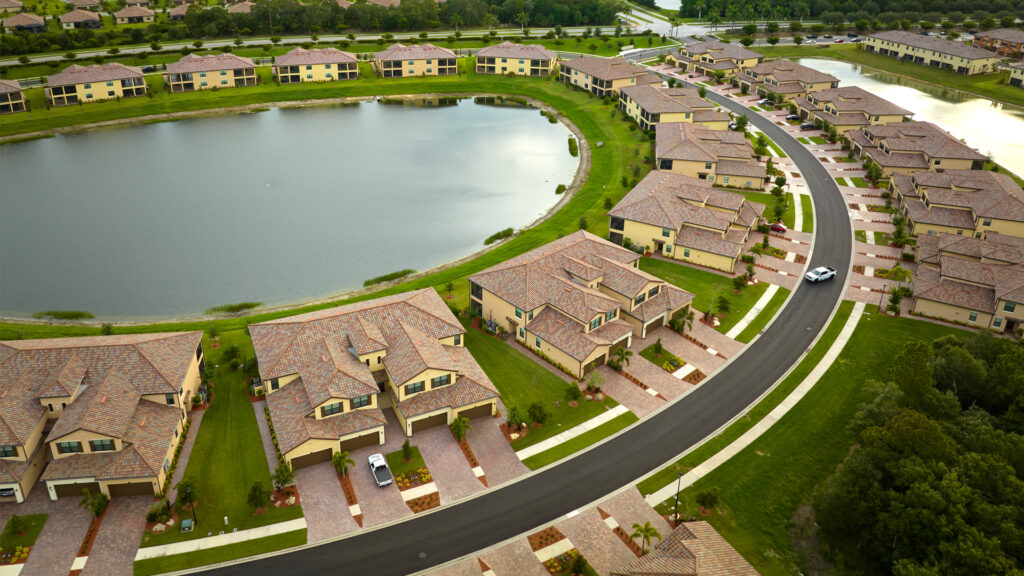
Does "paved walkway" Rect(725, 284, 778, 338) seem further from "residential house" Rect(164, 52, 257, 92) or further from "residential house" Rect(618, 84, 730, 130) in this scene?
"residential house" Rect(164, 52, 257, 92)

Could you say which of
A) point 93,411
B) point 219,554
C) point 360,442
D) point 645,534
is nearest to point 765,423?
point 645,534

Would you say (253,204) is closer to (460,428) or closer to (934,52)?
(460,428)

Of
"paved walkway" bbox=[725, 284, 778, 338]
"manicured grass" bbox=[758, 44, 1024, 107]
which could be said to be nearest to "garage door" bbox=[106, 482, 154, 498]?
"paved walkway" bbox=[725, 284, 778, 338]

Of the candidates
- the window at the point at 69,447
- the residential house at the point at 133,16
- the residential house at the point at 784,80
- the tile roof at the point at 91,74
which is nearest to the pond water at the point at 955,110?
the residential house at the point at 784,80

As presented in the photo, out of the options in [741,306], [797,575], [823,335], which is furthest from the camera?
[741,306]

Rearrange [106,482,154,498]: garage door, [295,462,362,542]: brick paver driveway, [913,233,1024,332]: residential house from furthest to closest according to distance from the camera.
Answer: [913,233,1024,332]: residential house → [106,482,154,498]: garage door → [295,462,362,542]: brick paver driveway

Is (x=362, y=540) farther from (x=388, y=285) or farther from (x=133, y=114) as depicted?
(x=133, y=114)

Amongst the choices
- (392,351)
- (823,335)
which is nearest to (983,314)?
(823,335)
